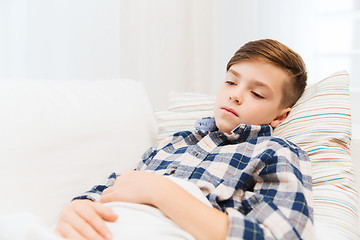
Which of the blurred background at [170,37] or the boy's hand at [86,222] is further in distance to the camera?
the blurred background at [170,37]

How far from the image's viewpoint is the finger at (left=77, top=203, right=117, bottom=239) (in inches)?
25.3

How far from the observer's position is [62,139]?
3.13ft

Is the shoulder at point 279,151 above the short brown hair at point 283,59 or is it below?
below

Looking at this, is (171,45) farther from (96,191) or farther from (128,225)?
(128,225)

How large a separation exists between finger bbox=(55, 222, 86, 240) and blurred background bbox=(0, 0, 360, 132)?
116 cm

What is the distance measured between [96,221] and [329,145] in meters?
0.66

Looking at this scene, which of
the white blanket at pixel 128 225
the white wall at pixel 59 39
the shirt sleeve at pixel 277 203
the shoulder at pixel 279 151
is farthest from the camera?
the white wall at pixel 59 39

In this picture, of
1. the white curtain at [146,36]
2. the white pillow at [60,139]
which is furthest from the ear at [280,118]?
the white curtain at [146,36]

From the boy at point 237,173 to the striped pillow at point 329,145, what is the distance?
0.06 m

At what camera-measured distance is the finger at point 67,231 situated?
2.19ft

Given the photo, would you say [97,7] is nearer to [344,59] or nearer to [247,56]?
[247,56]

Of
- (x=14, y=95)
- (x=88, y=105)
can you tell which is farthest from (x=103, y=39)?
(x=14, y=95)

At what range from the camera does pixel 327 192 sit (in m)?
0.90

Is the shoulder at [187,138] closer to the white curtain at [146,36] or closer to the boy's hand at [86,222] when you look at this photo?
the boy's hand at [86,222]
